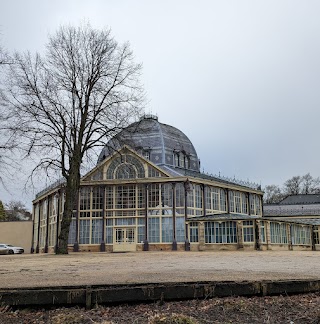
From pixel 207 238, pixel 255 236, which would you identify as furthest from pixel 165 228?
pixel 255 236

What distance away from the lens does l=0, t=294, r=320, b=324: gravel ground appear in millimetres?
5086

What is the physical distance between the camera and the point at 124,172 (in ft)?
128

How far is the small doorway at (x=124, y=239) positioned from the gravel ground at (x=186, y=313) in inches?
1258

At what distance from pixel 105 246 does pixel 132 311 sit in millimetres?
32960

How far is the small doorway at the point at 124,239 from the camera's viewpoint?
122ft

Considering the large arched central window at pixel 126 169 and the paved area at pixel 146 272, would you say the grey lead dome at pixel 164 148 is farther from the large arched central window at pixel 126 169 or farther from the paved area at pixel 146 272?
the paved area at pixel 146 272

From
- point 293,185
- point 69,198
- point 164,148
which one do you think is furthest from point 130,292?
point 293,185

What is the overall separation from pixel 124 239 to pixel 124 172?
588 cm

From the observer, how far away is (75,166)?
2570 cm

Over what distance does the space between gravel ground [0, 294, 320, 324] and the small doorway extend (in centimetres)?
3197

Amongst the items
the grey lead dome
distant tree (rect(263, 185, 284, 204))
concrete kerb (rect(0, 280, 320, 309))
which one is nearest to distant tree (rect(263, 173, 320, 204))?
distant tree (rect(263, 185, 284, 204))

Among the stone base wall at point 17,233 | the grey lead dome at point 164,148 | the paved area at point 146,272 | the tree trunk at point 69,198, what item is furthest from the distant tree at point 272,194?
the paved area at point 146,272

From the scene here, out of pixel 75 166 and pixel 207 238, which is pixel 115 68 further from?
pixel 207 238

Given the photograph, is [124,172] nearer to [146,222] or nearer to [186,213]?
[146,222]
